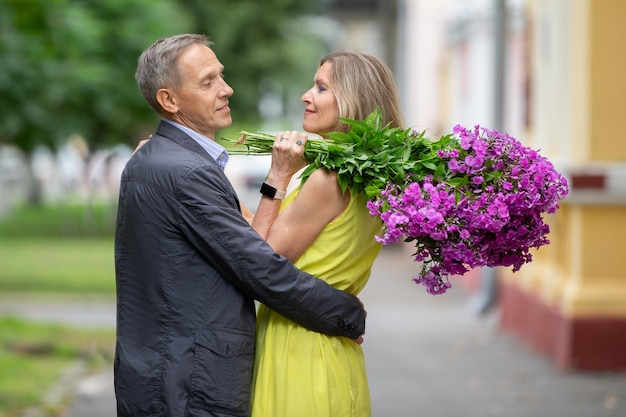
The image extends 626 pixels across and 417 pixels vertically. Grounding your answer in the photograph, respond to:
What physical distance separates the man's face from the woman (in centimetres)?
22

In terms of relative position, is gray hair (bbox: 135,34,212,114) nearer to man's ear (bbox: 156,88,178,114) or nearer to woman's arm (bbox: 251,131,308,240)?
man's ear (bbox: 156,88,178,114)

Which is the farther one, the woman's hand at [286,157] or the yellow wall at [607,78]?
the yellow wall at [607,78]

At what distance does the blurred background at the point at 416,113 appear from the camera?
389 inches

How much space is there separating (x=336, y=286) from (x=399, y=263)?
20.8 metres

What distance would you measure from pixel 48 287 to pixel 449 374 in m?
9.40

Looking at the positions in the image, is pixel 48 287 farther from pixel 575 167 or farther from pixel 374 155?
pixel 374 155

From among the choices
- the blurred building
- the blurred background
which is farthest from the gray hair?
the blurred building

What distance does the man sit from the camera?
3873mm

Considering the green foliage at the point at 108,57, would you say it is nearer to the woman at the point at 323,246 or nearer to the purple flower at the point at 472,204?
the woman at the point at 323,246

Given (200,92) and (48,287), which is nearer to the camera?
(200,92)

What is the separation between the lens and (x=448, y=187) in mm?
3838

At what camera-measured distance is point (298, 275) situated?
12.9 ft

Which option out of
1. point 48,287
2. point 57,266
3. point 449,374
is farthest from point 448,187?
point 57,266

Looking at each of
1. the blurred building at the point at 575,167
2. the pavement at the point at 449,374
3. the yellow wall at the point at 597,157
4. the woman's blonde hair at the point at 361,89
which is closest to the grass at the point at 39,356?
the pavement at the point at 449,374
